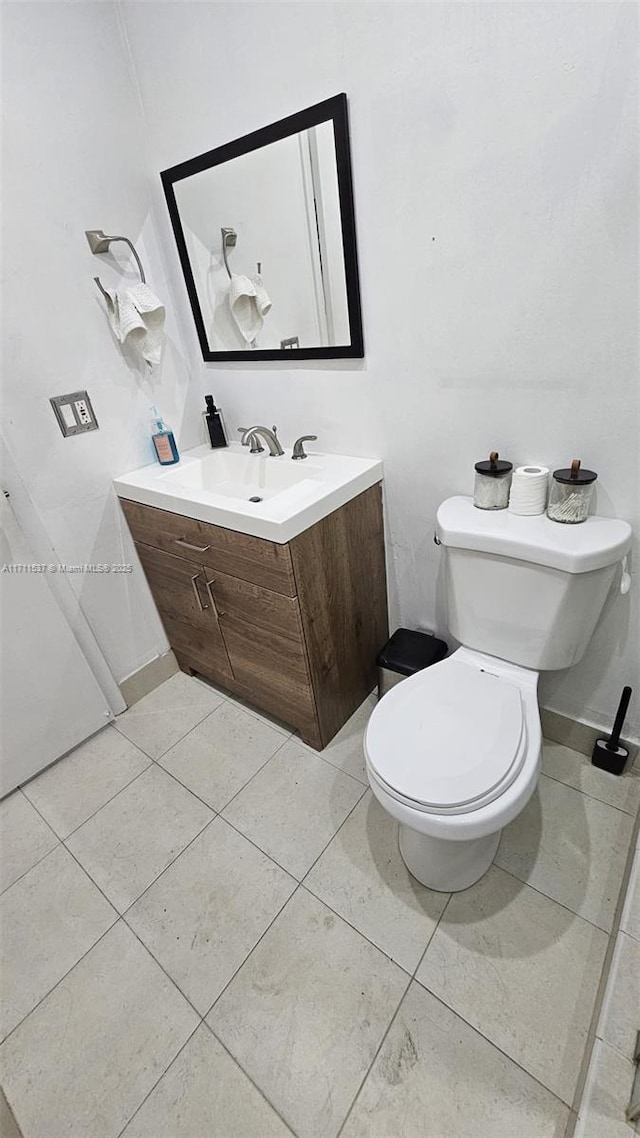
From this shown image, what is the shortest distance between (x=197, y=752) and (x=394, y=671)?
0.73 metres

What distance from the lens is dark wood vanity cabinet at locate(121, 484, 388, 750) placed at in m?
1.27

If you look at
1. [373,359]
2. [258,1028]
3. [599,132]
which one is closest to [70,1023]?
[258,1028]

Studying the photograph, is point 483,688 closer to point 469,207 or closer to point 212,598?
point 212,598

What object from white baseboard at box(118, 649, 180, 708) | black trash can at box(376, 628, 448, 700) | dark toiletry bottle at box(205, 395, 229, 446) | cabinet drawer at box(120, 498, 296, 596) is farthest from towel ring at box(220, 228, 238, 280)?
white baseboard at box(118, 649, 180, 708)

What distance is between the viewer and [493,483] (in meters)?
1.17

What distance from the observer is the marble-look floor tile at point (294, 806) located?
131cm

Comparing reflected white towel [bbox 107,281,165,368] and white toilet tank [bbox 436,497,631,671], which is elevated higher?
reflected white towel [bbox 107,281,165,368]

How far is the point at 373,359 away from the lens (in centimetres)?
131

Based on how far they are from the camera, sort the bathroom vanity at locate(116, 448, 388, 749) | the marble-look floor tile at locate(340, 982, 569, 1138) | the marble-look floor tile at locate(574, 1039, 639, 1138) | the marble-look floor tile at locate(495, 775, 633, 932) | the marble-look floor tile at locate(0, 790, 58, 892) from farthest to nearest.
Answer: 1. the marble-look floor tile at locate(0, 790, 58, 892)
2. the bathroom vanity at locate(116, 448, 388, 749)
3. the marble-look floor tile at locate(495, 775, 633, 932)
4. the marble-look floor tile at locate(340, 982, 569, 1138)
5. the marble-look floor tile at locate(574, 1039, 639, 1138)

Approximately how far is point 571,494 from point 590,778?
0.87 meters

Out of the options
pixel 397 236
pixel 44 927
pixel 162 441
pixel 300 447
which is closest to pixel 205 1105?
pixel 44 927

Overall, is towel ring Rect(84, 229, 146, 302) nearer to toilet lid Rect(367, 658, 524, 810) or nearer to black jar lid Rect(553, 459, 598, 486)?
black jar lid Rect(553, 459, 598, 486)

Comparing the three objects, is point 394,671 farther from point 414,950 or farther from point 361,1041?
point 361,1041

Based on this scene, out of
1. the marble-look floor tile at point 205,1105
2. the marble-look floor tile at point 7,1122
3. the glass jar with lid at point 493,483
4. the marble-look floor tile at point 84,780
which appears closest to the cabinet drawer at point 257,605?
the glass jar with lid at point 493,483
